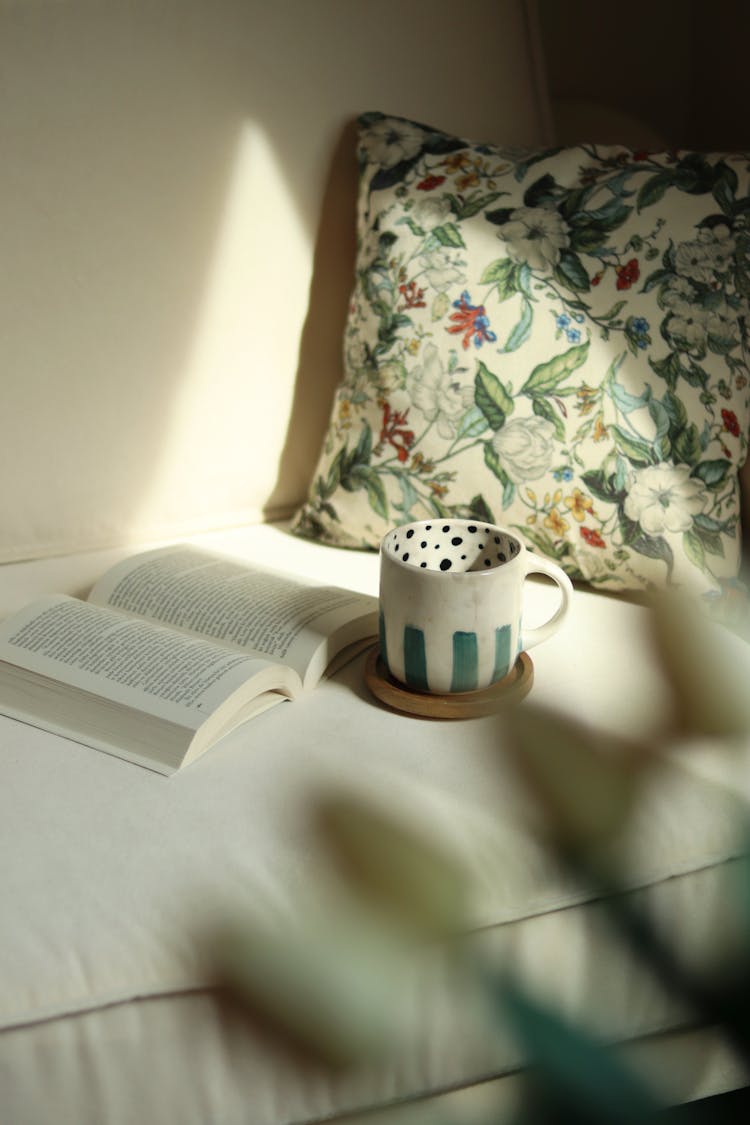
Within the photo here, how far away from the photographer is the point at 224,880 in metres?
0.65

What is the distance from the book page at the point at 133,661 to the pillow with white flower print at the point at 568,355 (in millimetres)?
309

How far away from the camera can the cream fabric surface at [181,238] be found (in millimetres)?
1066

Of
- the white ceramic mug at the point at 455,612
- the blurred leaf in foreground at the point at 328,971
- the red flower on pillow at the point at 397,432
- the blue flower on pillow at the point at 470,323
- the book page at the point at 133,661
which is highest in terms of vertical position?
the blue flower on pillow at the point at 470,323

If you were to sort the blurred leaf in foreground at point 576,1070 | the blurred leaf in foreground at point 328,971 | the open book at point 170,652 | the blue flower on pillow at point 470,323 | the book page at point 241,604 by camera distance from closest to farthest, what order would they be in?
1. the blurred leaf in foreground at point 576,1070
2. the blurred leaf in foreground at point 328,971
3. the open book at point 170,652
4. the book page at point 241,604
5. the blue flower on pillow at point 470,323

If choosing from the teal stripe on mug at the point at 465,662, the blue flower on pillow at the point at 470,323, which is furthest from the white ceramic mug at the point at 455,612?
the blue flower on pillow at the point at 470,323

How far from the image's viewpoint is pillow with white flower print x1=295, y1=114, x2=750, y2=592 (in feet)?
3.18

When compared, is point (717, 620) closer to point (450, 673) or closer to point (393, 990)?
point (450, 673)

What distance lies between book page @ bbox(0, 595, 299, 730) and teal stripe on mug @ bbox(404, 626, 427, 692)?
10 cm

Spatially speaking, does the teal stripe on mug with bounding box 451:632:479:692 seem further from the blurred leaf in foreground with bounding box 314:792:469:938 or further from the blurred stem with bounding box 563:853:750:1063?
the blurred stem with bounding box 563:853:750:1063

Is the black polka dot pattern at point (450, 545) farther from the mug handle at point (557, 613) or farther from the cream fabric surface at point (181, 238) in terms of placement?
the cream fabric surface at point (181, 238)

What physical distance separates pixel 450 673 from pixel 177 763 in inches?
8.9

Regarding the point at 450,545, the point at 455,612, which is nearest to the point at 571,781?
the point at 455,612

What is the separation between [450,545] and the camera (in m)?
0.89

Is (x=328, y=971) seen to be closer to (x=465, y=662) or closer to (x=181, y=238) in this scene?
(x=465, y=662)
